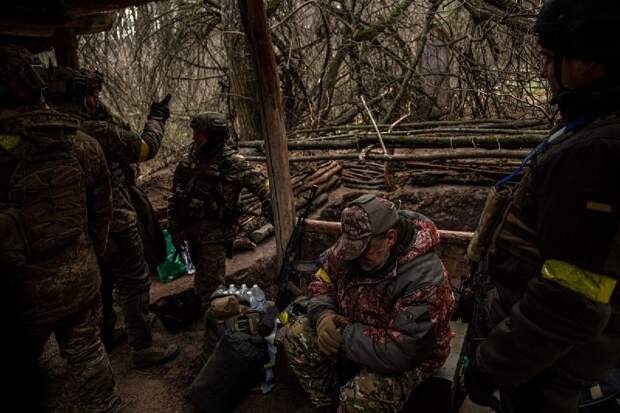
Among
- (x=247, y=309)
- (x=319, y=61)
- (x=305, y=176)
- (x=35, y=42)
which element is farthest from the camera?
(x=319, y=61)

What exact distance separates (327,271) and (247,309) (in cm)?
101

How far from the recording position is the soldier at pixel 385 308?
215 cm

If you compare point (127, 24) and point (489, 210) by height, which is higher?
point (127, 24)

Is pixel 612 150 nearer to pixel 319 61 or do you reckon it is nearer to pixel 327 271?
pixel 327 271

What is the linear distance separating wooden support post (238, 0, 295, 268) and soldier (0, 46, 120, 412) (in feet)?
4.43

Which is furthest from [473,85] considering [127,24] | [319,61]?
[127,24]

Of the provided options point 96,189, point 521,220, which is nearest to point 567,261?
point 521,220

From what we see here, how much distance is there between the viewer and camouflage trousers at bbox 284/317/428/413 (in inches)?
89.0

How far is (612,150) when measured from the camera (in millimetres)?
1226

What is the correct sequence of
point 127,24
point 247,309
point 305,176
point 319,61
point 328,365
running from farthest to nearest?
point 319,61 < point 127,24 < point 305,176 < point 247,309 < point 328,365

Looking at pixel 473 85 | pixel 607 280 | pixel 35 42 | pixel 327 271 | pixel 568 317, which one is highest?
pixel 35 42

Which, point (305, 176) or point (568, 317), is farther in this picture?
point (305, 176)

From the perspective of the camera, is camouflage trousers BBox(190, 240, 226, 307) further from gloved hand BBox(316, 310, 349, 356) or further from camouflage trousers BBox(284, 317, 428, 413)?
gloved hand BBox(316, 310, 349, 356)

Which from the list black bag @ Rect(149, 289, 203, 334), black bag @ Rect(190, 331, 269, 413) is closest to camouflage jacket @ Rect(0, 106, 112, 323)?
black bag @ Rect(190, 331, 269, 413)
